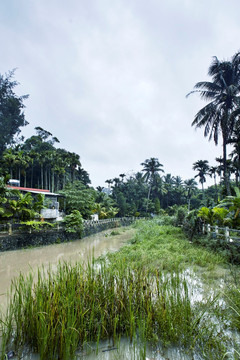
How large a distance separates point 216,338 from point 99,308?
4.51 ft

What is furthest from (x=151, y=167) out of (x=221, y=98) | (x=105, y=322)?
(x=105, y=322)

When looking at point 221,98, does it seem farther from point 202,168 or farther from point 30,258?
point 202,168

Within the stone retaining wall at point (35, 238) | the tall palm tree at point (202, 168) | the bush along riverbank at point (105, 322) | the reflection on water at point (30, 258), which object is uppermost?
the tall palm tree at point (202, 168)

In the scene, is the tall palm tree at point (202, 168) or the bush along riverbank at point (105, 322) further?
the tall palm tree at point (202, 168)

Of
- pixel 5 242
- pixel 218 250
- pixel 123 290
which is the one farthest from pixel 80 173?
pixel 123 290

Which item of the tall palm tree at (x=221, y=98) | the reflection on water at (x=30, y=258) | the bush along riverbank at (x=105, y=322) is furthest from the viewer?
the tall palm tree at (x=221, y=98)

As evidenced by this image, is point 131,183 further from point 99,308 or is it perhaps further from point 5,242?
point 99,308

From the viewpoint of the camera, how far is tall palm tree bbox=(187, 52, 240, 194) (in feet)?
38.5

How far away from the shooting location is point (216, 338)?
2.18m

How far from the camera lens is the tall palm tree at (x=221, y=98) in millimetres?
11742

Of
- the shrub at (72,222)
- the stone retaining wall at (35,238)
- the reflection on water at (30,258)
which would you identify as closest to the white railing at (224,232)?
the reflection on water at (30,258)

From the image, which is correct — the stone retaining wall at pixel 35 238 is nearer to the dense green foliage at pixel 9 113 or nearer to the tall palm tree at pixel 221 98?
the tall palm tree at pixel 221 98

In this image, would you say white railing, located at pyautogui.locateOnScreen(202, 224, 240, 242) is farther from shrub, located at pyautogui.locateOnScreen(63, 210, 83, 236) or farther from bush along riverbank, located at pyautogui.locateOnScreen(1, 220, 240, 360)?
shrub, located at pyautogui.locateOnScreen(63, 210, 83, 236)

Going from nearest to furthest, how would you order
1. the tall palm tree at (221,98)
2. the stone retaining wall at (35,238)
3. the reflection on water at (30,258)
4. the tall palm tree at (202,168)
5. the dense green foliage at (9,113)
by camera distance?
1. the reflection on water at (30,258)
2. the stone retaining wall at (35,238)
3. the tall palm tree at (221,98)
4. the dense green foliage at (9,113)
5. the tall palm tree at (202,168)
